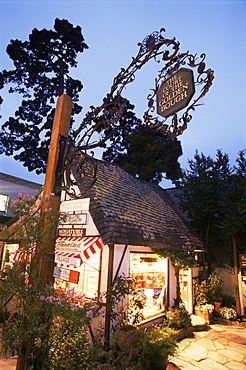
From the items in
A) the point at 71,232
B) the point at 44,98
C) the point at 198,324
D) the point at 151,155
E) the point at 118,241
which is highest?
the point at 44,98

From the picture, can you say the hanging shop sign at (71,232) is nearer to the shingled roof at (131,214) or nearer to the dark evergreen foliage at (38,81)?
the shingled roof at (131,214)

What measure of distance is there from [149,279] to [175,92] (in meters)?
6.78

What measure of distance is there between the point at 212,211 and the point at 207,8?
8306 millimetres

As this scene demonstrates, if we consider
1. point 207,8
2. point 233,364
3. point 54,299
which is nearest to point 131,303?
point 233,364

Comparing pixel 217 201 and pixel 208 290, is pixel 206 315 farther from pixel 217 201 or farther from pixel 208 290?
pixel 217 201

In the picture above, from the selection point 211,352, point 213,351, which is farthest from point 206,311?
point 211,352

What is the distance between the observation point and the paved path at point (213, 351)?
5.80m

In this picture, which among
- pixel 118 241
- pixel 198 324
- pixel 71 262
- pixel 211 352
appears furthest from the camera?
pixel 198 324

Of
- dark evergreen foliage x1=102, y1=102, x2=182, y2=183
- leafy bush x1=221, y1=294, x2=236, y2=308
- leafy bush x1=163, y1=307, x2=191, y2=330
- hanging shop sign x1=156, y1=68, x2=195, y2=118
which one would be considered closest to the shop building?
leafy bush x1=163, y1=307, x2=191, y2=330

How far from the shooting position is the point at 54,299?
9.44ft

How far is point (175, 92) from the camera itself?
11.8 ft

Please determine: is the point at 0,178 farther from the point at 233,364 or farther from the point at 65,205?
the point at 233,364

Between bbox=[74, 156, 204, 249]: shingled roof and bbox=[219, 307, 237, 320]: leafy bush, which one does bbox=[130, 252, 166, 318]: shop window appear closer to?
bbox=[74, 156, 204, 249]: shingled roof

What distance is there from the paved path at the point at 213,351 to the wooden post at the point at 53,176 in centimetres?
468
